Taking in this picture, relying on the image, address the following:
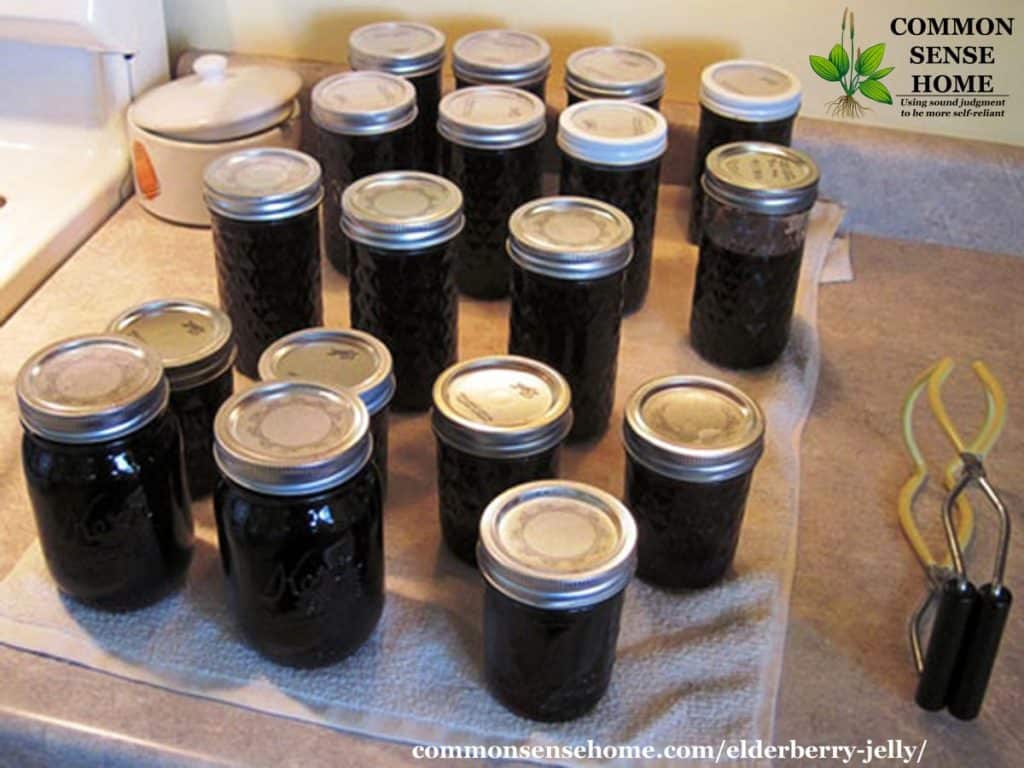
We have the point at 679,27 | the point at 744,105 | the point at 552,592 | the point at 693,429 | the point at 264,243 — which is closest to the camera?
the point at 552,592

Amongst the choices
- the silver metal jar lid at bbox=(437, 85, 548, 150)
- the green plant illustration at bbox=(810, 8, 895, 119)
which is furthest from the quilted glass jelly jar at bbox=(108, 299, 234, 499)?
the green plant illustration at bbox=(810, 8, 895, 119)

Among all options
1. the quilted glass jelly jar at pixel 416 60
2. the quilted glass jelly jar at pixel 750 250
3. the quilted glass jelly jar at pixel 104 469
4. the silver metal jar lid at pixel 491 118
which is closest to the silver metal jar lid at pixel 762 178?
the quilted glass jelly jar at pixel 750 250

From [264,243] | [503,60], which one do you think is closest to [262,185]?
[264,243]

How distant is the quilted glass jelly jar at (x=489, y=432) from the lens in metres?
0.66

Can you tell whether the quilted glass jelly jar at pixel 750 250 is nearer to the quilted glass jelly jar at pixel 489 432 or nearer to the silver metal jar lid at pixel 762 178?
the silver metal jar lid at pixel 762 178

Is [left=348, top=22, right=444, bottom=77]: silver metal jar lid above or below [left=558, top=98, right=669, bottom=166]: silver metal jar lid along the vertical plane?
above

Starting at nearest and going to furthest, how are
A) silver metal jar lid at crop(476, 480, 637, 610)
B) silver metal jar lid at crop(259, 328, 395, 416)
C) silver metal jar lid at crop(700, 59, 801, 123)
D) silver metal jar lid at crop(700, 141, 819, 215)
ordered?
1. silver metal jar lid at crop(476, 480, 637, 610)
2. silver metal jar lid at crop(259, 328, 395, 416)
3. silver metal jar lid at crop(700, 141, 819, 215)
4. silver metal jar lid at crop(700, 59, 801, 123)

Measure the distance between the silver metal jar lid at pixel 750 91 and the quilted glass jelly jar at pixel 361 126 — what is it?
22cm

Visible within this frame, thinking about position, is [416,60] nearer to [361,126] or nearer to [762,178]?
[361,126]

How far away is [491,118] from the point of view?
2.85 ft

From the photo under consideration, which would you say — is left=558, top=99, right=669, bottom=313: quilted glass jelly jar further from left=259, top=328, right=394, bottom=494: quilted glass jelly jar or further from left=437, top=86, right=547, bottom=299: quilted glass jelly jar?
left=259, top=328, right=394, bottom=494: quilted glass jelly jar

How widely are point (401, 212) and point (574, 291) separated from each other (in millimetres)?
119

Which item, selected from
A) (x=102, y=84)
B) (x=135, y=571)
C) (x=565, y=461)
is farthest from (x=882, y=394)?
(x=102, y=84)

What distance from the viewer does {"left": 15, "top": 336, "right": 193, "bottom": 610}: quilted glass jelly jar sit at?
1.96ft
